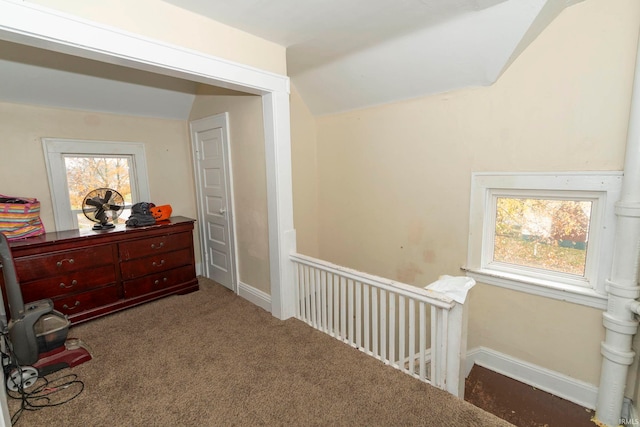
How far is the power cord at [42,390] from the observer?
1.66m

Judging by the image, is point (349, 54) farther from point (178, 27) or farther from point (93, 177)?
point (93, 177)

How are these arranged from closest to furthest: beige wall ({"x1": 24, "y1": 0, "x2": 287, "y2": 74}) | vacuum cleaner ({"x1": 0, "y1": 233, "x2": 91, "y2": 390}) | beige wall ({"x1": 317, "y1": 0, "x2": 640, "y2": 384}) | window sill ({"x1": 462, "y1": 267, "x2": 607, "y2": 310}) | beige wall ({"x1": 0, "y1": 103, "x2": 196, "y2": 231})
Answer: beige wall ({"x1": 24, "y1": 0, "x2": 287, "y2": 74}) < vacuum cleaner ({"x1": 0, "y1": 233, "x2": 91, "y2": 390}) < beige wall ({"x1": 317, "y1": 0, "x2": 640, "y2": 384}) < window sill ({"x1": 462, "y1": 267, "x2": 607, "y2": 310}) < beige wall ({"x1": 0, "y1": 103, "x2": 196, "y2": 231})

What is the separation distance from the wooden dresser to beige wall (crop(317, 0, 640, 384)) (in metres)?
1.79

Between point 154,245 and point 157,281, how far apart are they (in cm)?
38

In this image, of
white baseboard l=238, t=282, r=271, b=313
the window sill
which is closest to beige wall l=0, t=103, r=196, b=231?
white baseboard l=238, t=282, r=271, b=313

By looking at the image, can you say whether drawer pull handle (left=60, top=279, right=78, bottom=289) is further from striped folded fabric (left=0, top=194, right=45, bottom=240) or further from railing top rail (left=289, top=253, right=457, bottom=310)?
railing top rail (left=289, top=253, right=457, bottom=310)

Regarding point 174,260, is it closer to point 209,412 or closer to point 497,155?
point 209,412

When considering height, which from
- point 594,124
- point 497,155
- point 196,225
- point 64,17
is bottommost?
point 196,225

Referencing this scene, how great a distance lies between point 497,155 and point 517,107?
36 centimetres

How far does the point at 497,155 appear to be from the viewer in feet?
7.57

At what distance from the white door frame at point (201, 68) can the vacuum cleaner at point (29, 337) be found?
121cm

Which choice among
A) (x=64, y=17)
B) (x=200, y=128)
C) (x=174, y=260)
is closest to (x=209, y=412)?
(x=174, y=260)

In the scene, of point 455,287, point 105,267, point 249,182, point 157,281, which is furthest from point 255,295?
point 455,287

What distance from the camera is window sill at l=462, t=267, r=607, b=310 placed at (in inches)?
81.1
